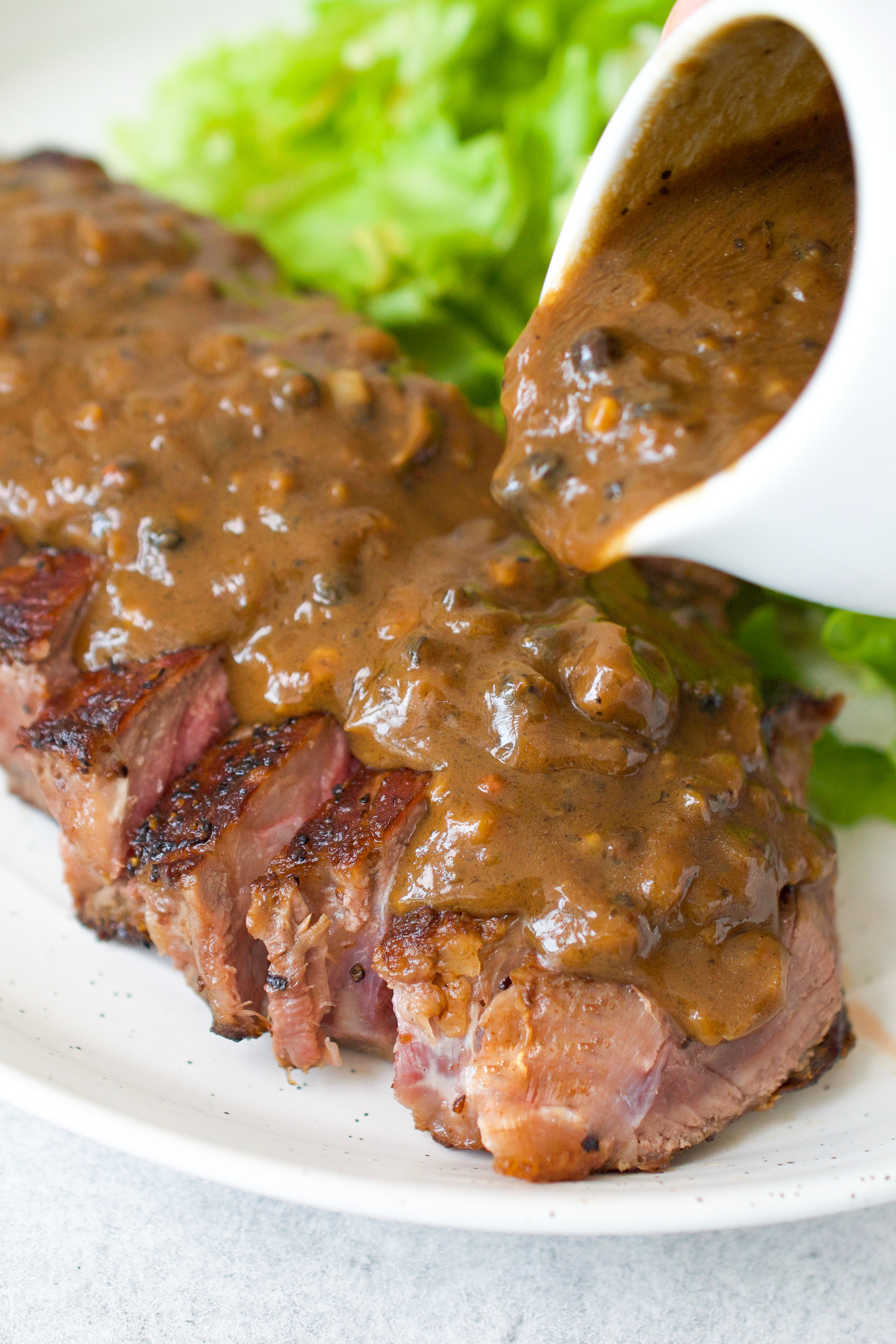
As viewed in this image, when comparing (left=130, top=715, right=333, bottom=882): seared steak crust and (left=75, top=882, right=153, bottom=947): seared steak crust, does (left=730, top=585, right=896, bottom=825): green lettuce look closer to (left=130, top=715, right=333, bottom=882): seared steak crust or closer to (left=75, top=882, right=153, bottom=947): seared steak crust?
(left=130, top=715, right=333, bottom=882): seared steak crust

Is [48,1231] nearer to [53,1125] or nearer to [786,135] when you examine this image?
[53,1125]

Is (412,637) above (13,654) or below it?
above

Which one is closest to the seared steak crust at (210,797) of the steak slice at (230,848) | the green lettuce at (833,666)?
the steak slice at (230,848)

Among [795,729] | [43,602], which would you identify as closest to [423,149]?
→ [43,602]

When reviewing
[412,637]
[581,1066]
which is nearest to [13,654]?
[412,637]

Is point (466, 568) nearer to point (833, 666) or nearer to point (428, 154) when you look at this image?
point (833, 666)

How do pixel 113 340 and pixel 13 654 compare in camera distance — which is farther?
pixel 113 340
